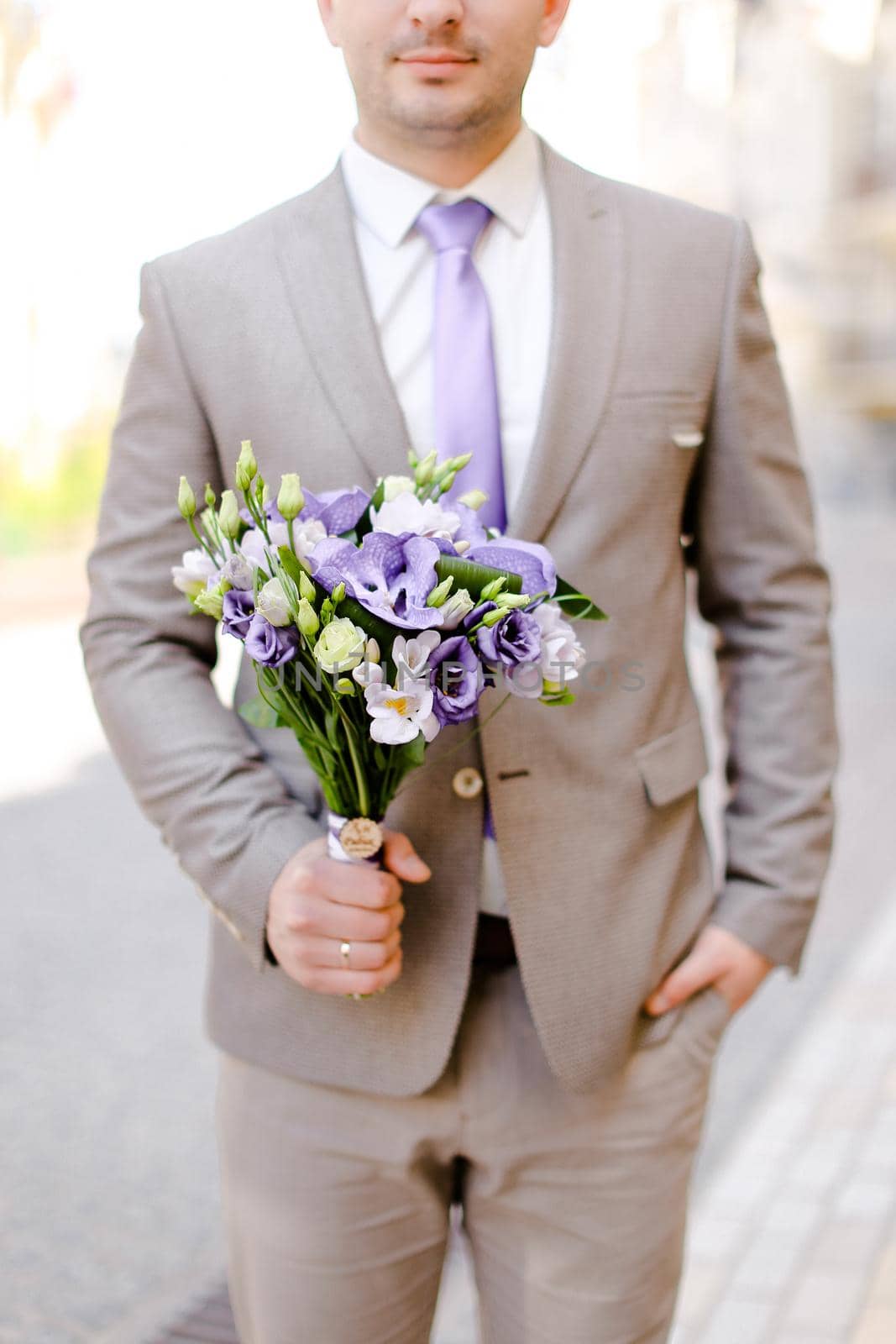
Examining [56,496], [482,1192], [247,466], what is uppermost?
[247,466]

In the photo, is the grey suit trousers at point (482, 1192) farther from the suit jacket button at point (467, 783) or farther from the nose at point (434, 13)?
the nose at point (434, 13)

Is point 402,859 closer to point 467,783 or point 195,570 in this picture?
point 467,783

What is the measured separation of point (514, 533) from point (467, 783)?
0.99 ft

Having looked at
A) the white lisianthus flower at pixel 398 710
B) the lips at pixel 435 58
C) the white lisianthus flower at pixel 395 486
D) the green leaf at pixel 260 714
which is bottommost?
the green leaf at pixel 260 714

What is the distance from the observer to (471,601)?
127 centimetres

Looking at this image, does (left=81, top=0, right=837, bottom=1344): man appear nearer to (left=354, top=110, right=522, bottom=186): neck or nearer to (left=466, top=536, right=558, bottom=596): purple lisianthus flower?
(left=354, top=110, right=522, bottom=186): neck

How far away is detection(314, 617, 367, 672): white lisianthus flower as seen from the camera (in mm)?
1215

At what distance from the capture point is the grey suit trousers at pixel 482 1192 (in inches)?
Result: 64.5

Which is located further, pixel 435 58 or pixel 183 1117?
pixel 183 1117

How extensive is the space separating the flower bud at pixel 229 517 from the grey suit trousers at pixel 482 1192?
67cm

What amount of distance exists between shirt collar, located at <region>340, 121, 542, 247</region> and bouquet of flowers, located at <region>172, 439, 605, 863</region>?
1.35 ft

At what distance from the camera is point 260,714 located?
1.50m

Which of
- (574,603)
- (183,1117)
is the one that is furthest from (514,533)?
(183,1117)

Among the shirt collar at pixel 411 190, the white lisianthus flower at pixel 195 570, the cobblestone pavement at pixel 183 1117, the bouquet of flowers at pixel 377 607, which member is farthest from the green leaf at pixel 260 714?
the cobblestone pavement at pixel 183 1117
